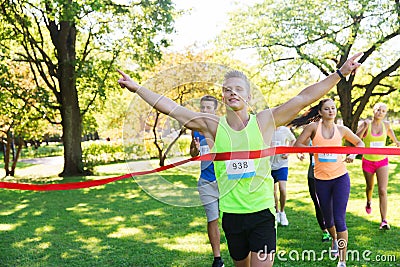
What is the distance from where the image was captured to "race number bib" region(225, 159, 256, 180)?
10.4 feet

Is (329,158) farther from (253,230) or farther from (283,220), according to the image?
(283,220)

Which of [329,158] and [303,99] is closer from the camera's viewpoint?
[303,99]

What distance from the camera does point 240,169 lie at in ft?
10.5

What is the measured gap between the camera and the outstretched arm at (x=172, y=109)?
308 centimetres

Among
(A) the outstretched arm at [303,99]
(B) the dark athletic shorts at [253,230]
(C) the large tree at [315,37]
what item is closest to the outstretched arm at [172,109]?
(A) the outstretched arm at [303,99]

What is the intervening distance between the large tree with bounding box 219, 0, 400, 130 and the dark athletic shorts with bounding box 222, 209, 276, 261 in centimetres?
1839

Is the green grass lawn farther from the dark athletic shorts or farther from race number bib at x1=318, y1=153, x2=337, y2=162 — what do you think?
race number bib at x1=318, y1=153, x2=337, y2=162

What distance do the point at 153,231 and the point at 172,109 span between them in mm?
4471

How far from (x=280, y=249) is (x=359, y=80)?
2371 cm

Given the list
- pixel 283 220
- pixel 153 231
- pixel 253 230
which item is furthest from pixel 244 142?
pixel 153 231

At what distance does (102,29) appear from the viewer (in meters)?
17.6

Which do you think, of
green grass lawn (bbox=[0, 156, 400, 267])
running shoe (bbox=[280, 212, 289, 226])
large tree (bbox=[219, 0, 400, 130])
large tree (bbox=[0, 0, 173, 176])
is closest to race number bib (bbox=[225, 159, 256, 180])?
green grass lawn (bbox=[0, 156, 400, 267])

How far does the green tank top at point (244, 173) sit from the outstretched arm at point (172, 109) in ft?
0.31

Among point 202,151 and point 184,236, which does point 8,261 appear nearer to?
point 184,236
